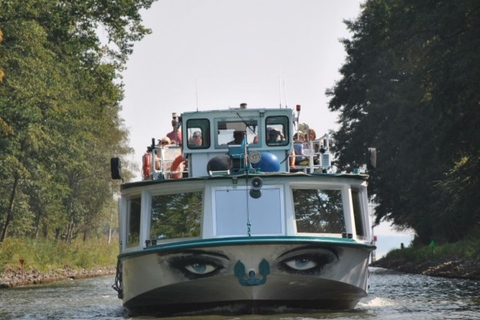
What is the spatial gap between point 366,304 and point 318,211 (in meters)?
4.85

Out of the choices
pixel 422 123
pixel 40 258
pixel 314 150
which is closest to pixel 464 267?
pixel 422 123

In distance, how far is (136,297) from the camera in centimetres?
2506

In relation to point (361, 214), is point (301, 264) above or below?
below

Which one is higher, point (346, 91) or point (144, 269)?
point (346, 91)

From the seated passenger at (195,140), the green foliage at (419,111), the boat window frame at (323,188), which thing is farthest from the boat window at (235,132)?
the green foliage at (419,111)

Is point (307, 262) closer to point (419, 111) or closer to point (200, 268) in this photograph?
point (200, 268)

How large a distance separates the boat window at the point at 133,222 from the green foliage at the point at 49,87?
16.3 metres

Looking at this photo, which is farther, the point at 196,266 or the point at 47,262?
the point at 47,262

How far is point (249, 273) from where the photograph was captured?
23422 millimetres

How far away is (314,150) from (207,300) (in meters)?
5.08

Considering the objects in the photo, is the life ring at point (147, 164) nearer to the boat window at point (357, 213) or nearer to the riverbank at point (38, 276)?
the boat window at point (357, 213)

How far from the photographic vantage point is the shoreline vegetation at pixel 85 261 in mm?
46406

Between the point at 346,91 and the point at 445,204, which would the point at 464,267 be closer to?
the point at 445,204

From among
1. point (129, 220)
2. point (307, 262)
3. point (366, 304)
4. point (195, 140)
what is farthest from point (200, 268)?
point (366, 304)
